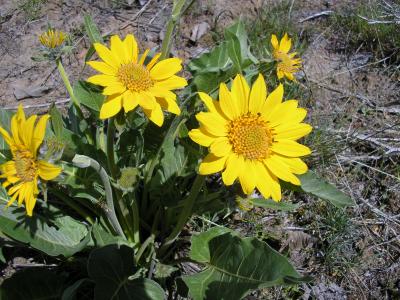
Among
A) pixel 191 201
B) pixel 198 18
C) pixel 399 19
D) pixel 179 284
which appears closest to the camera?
pixel 191 201

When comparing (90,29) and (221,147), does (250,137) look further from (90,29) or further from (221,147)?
(90,29)

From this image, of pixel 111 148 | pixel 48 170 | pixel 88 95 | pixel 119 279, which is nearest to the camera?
pixel 48 170

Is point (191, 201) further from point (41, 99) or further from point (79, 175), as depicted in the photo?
point (41, 99)

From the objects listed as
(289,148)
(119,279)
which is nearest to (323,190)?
(289,148)

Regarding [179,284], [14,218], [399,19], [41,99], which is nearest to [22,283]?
[14,218]

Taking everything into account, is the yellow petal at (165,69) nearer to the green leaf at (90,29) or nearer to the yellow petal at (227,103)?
the yellow petal at (227,103)
